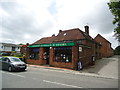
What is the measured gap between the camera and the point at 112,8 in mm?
11492

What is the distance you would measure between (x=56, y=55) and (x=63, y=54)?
1340mm

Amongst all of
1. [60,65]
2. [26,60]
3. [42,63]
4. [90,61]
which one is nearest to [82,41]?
[90,61]

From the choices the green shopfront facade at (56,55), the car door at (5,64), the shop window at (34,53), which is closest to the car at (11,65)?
the car door at (5,64)

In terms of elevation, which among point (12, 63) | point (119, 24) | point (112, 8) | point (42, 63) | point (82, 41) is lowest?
point (42, 63)

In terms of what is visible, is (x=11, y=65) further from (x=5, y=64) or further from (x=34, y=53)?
(x=34, y=53)

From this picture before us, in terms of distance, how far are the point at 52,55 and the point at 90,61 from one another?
7.92 meters

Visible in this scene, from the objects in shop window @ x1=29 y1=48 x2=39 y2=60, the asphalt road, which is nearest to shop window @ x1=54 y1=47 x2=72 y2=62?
shop window @ x1=29 y1=48 x2=39 y2=60

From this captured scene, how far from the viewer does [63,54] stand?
1377 cm

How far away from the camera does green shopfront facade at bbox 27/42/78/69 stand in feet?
41.6

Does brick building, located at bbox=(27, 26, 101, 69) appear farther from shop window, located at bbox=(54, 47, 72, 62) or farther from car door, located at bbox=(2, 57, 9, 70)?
car door, located at bbox=(2, 57, 9, 70)

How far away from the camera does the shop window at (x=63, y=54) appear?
1323cm

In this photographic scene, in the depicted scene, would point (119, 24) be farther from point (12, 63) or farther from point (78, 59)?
Result: point (12, 63)

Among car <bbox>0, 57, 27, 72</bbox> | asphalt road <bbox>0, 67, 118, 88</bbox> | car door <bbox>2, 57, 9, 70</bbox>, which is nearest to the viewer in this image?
asphalt road <bbox>0, 67, 118, 88</bbox>

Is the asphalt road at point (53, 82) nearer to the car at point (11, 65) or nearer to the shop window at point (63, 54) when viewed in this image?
the car at point (11, 65)
